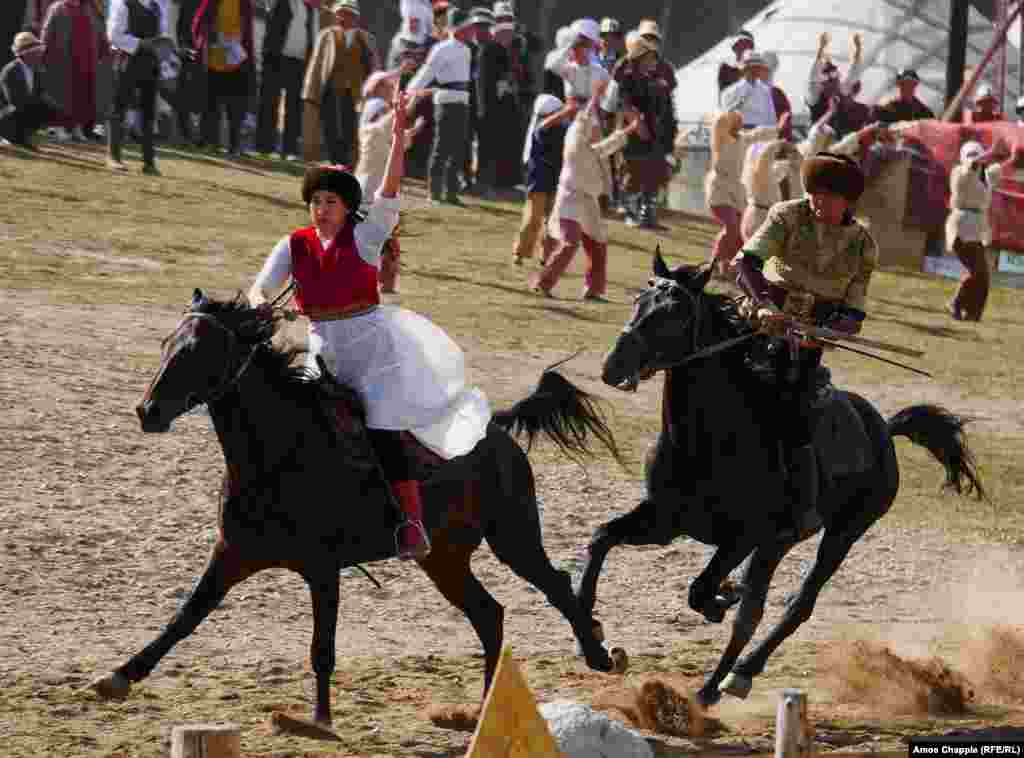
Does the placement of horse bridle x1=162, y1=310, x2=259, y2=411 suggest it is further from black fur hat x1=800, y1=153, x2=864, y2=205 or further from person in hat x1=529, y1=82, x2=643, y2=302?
person in hat x1=529, y1=82, x2=643, y2=302

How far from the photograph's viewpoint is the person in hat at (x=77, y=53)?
75.2ft

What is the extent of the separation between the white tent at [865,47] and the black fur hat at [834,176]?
2210 centimetres

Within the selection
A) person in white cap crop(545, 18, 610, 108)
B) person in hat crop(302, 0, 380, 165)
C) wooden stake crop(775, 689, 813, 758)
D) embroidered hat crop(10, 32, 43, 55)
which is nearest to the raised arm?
wooden stake crop(775, 689, 813, 758)

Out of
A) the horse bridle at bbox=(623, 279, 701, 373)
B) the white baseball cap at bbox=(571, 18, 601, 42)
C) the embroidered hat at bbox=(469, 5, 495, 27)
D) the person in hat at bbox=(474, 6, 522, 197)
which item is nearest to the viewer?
the horse bridle at bbox=(623, 279, 701, 373)

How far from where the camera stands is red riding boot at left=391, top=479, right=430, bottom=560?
352 inches

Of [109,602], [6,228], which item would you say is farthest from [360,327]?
[6,228]

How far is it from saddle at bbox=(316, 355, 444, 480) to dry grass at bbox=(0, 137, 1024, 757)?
42.9 inches

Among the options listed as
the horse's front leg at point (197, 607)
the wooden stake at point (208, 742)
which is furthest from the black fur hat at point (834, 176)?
the wooden stake at point (208, 742)

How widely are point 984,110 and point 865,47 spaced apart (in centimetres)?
671

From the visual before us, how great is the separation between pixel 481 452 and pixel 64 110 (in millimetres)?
15372

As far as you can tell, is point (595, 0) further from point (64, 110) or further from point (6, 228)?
point (6, 228)

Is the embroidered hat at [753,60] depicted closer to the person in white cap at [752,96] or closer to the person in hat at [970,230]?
the person in white cap at [752,96]

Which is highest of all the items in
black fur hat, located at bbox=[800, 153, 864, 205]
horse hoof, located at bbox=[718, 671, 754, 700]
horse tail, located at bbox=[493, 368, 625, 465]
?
black fur hat, located at bbox=[800, 153, 864, 205]

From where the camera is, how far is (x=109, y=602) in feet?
37.2
